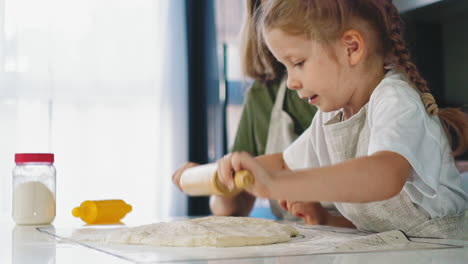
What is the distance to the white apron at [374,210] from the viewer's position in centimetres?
98

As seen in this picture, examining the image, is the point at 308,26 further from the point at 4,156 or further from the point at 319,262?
the point at 4,156

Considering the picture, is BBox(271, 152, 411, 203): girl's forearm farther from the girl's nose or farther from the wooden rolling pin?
the girl's nose

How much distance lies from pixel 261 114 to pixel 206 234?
1.04m

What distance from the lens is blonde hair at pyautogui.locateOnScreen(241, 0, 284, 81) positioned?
1393mm

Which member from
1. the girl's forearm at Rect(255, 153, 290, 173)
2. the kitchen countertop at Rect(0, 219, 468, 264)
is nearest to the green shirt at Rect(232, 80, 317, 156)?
the girl's forearm at Rect(255, 153, 290, 173)

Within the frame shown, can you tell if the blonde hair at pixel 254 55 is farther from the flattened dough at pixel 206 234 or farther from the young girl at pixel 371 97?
the flattened dough at pixel 206 234

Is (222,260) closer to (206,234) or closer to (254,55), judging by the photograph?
(206,234)

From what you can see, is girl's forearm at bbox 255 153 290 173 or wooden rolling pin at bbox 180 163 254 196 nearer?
wooden rolling pin at bbox 180 163 254 196

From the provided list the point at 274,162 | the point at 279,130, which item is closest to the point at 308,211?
the point at 274,162

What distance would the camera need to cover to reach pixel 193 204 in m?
2.88

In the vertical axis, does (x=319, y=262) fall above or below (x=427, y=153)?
below

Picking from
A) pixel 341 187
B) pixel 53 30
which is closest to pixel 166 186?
pixel 53 30

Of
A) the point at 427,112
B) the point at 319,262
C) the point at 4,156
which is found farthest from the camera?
the point at 4,156

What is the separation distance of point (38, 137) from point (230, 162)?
1.95m
